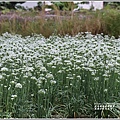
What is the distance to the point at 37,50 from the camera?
2.90 meters

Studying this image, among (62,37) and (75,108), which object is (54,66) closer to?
(75,108)

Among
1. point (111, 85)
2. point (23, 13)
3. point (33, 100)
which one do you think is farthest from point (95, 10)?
point (33, 100)

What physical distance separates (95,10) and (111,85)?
3.36 feet

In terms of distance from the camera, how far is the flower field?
8.21ft

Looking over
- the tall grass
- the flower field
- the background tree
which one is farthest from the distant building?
the background tree

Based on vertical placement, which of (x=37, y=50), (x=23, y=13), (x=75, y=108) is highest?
(x=23, y=13)

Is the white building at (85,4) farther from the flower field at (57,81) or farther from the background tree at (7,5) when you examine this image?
the flower field at (57,81)

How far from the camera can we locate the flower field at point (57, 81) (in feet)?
8.21

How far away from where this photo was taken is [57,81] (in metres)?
2.70

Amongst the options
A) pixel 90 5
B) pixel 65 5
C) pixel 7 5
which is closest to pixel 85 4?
pixel 90 5

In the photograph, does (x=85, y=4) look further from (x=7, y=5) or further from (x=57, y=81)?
(x=57, y=81)

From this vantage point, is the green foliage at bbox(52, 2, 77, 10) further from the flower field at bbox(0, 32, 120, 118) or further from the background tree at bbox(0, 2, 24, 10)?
the flower field at bbox(0, 32, 120, 118)

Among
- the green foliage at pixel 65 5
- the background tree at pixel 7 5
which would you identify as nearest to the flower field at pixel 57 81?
the background tree at pixel 7 5

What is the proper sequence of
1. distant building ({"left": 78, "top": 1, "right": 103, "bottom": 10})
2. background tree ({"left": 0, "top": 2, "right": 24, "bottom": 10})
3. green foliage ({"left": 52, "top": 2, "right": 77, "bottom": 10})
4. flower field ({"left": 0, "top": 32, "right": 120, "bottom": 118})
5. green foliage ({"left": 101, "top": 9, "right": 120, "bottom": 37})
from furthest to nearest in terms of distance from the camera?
green foliage ({"left": 101, "top": 9, "right": 120, "bottom": 37}) < green foliage ({"left": 52, "top": 2, "right": 77, "bottom": 10}) < distant building ({"left": 78, "top": 1, "right": 103, "bottom": 10}) < background tree ({"left": 0, "top": 2, "right": 24, "bottom": 10}) < flower field ({"left": 0, "top": 32, "right": 120, "bottom": 118})
